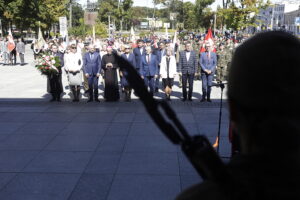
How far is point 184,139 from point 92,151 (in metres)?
6.47

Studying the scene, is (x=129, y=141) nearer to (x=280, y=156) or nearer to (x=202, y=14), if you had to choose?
(x=280, y=156)

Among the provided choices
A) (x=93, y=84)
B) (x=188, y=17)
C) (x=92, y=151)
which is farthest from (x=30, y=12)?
(x=92, y=151)

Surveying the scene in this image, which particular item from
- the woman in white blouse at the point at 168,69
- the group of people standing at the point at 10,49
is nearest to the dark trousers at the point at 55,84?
the woman in white blouse at the point at 168,69

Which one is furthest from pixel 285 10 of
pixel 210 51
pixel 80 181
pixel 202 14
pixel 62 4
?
pixel 80 181

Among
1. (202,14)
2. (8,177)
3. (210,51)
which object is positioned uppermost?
(202,14)

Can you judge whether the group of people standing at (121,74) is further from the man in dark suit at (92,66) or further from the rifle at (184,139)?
the rifle at (184,139)

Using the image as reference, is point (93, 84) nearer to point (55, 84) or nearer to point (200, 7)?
point (55, 84)

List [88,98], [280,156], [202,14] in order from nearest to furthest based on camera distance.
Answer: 1. [280,156]
2. [88,98]
3. [202,14]

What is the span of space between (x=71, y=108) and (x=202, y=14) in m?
48.7

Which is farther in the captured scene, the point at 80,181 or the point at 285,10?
the point at 285,10

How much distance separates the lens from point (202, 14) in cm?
5728

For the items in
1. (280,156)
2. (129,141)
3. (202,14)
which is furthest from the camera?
(202,14)

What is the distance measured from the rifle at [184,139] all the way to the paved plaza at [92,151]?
433cm

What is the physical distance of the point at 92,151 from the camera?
7367mm
